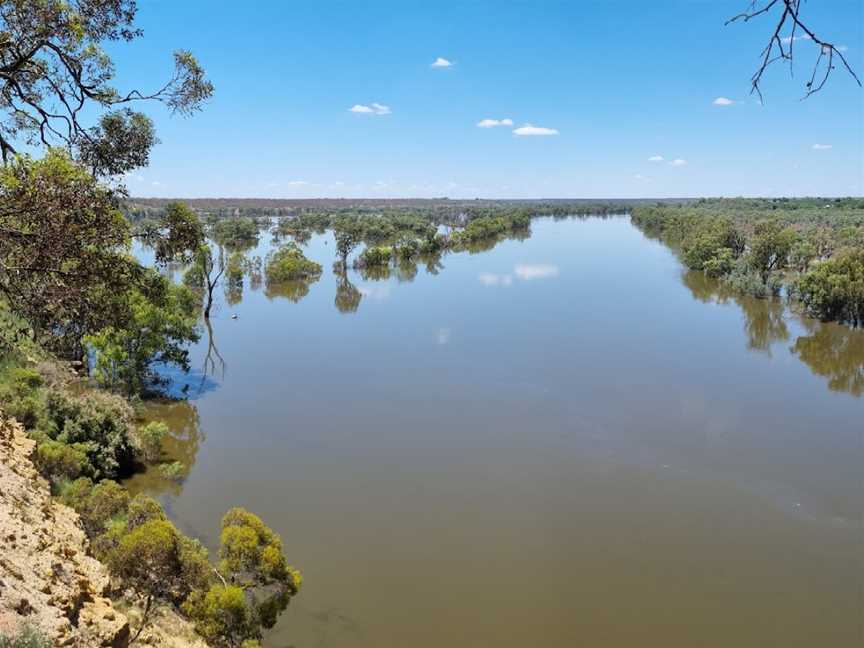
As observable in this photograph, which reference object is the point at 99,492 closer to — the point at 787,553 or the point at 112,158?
the point at 112,158

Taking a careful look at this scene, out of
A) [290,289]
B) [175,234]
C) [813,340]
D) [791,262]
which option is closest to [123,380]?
[175,234]

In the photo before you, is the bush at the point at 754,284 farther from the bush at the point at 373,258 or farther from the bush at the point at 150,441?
the bush at the point at 150,441

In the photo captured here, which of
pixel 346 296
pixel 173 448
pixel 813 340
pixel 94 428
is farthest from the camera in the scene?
pixel 346 296

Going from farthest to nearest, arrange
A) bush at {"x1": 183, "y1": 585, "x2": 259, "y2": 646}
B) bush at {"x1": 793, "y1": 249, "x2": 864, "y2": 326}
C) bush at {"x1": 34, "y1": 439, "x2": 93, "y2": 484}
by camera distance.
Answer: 1. bush at {"x1": 793, "y1": 249, "x2": 864, "y2": 326}
2. bush at {"x1": 34, "y1": 439, "x2": 93, "y2": 484}
3. bush at {"x1": 183, "y1": 585, "x2": 259, "y2": 646}

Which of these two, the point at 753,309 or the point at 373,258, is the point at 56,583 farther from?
the point at 373,258

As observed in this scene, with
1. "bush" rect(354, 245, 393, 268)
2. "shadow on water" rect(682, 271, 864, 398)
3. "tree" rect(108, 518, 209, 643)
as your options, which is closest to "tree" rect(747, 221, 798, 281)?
"shadow on water" rect(682, 271, 864, 398)

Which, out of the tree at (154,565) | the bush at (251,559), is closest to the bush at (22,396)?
the tree at (154,565)

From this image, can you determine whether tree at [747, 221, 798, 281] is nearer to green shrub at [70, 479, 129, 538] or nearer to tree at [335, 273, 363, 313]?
tree at [335, 273, 363, 313]

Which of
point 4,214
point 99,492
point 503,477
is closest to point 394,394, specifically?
point 503,477

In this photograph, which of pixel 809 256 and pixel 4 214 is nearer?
pixel 4 214
